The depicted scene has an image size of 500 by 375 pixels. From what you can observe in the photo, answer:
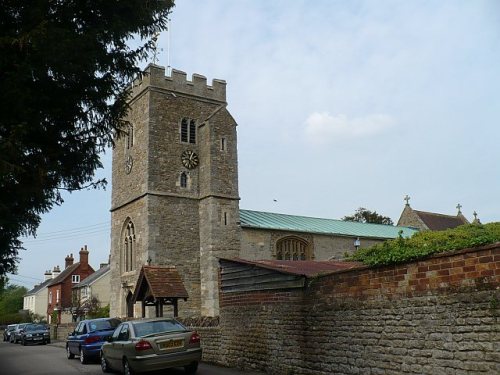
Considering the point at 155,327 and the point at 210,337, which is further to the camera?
the point at 210,337

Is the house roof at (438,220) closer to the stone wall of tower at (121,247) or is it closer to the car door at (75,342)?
the stone wall of tower at (121,247)

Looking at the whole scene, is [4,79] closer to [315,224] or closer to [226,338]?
[226,338]

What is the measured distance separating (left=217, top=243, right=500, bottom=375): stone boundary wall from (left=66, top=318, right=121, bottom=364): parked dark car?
7175 millimetres

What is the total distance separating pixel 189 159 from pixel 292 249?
8.59 m

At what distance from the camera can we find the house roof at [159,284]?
711 inches

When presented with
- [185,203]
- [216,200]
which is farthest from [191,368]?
[185,203]

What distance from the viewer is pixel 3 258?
444 inches

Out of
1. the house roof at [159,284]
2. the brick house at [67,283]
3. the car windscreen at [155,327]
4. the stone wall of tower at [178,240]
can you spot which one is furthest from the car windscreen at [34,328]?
the brick house at [67,283]

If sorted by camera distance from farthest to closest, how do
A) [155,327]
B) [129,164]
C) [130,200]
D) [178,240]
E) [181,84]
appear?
[181,84] → [129,164] → [130,200] → [178,240] → [155,327]

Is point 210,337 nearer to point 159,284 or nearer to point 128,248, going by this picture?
point 159,284

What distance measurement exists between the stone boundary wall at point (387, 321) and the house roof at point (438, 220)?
35.4 meters

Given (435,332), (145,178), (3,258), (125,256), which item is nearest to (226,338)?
(3,258)

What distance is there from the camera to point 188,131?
104ft

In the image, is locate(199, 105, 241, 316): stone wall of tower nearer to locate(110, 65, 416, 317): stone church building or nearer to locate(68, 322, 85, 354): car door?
locate(110, 65, 416, 317): stone church building
